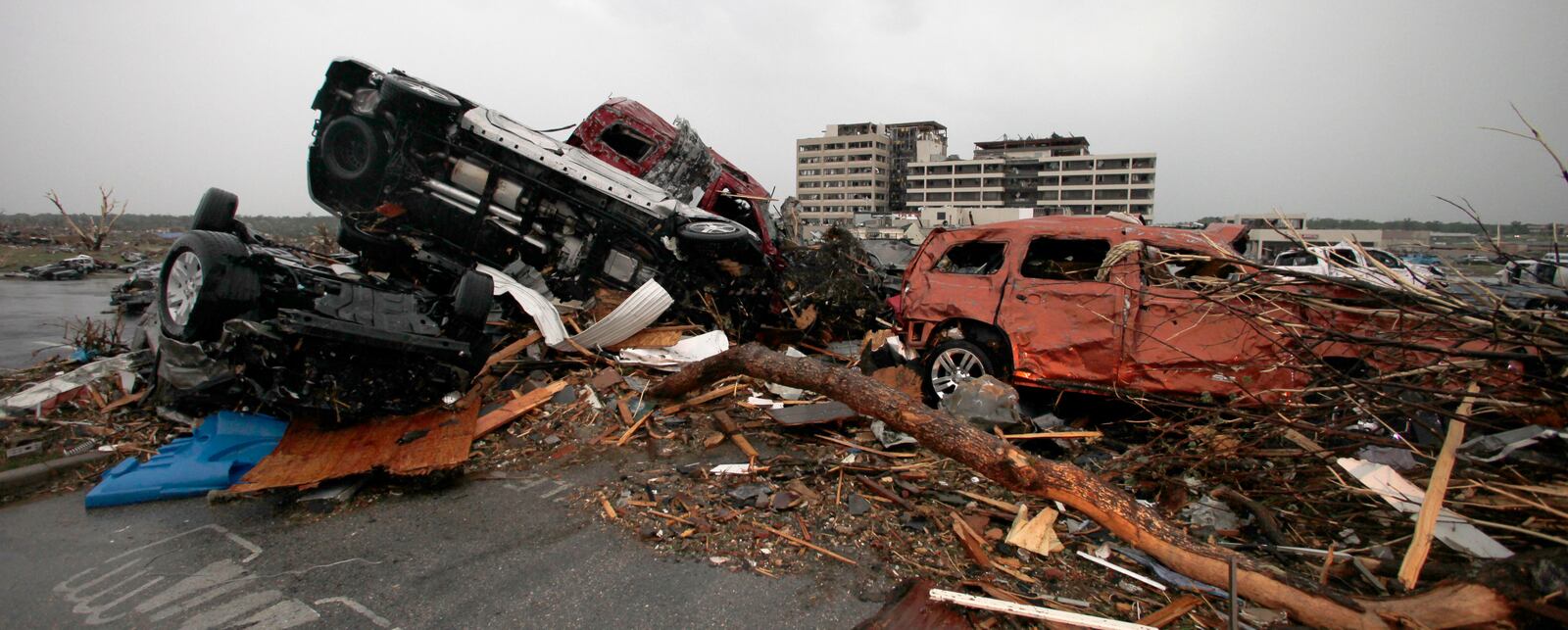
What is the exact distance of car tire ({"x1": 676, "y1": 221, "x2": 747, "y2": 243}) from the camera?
7.16 m

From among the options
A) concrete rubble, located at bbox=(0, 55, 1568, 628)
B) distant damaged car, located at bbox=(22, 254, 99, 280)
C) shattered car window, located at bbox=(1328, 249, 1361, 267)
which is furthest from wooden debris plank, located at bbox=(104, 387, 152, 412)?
distant damaged car, located at bbox=(22, 254, 99, 280)

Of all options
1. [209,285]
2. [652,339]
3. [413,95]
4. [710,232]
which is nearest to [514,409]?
[652,339]

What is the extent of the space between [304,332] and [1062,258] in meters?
5.76

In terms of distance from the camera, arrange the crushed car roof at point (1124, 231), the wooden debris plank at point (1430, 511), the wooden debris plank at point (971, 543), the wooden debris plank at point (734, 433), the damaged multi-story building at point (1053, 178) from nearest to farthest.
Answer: the wooden debris plank at point (1430, 511) < the wooden debris plank at point (971, 543) < the wooden debris plank at point (734, 433) < the crushed car roof at point (1124, 231) < the damaged multi-story building at point (1053, 178)

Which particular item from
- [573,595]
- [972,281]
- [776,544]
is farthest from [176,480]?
[972,281]

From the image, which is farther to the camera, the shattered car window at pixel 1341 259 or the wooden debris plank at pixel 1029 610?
the shattered car window at pixel 1341 259

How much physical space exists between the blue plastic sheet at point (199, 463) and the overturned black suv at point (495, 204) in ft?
9.39

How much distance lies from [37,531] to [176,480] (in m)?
0.62

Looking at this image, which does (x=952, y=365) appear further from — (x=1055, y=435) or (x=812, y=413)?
(x=812, y=413)

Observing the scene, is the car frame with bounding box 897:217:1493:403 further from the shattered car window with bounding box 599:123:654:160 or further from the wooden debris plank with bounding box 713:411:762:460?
the shattered car window with bounding box 599:123:654:160

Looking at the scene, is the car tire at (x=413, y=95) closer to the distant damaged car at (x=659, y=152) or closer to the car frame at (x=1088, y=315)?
the distant damaged car at (x=659, y=152)

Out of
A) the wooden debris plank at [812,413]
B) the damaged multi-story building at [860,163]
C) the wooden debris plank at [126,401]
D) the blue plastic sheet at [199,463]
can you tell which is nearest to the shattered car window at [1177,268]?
the wooden debris plank at [812,413]

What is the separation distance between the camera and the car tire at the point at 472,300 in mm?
5066

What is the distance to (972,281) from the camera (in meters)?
5.81
